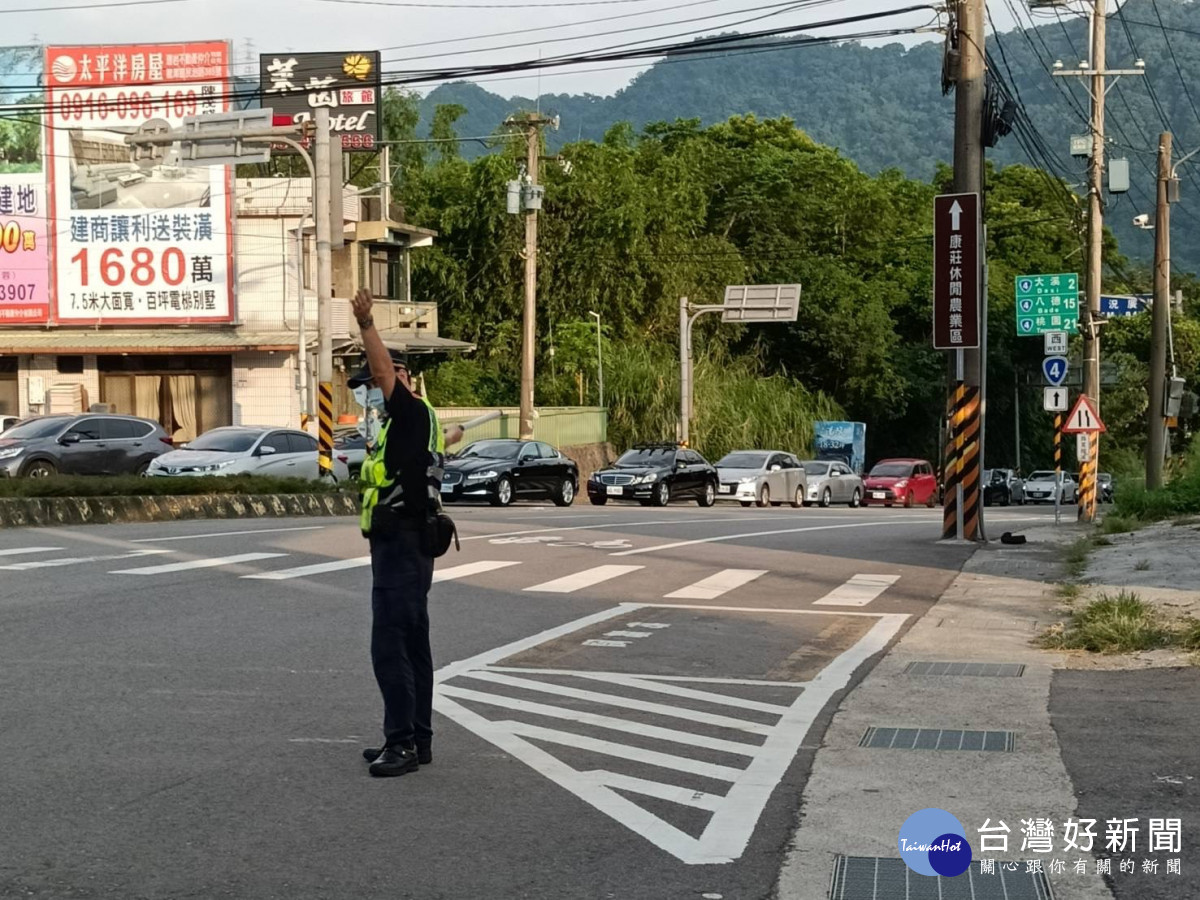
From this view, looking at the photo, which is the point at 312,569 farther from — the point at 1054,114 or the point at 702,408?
the point at 1054,114

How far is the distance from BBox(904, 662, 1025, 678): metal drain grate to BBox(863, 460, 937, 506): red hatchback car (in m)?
40.7

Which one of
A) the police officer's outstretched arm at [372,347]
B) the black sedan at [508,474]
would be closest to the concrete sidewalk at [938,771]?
the police officer's outstretched arm at [372,347]

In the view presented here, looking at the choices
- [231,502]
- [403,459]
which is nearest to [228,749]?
[403,459]

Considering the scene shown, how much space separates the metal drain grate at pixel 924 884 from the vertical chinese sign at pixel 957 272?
17.4m

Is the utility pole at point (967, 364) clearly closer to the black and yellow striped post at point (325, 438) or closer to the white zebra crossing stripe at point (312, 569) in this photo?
the white zebra crossing stripe at point (312, 569)

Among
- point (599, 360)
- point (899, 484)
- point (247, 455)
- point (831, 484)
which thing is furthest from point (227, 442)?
point (899, 484)

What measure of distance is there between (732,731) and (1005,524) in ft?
76.9

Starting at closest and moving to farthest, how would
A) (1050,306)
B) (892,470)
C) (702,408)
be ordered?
(1050,306) → (892,470) → (702,408)

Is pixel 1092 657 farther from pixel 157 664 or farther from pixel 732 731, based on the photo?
pixel 157 664

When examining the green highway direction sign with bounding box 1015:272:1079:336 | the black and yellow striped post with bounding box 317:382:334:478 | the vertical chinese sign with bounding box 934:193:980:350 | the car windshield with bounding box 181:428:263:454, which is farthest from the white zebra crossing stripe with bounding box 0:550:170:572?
the green highway direction sign with bounding box 1015:272:1079:336

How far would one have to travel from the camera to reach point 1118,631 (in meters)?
11.4

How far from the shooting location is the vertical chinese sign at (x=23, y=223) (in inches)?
1801

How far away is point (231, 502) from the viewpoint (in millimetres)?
25453

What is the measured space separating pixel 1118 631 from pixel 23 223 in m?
40.0
